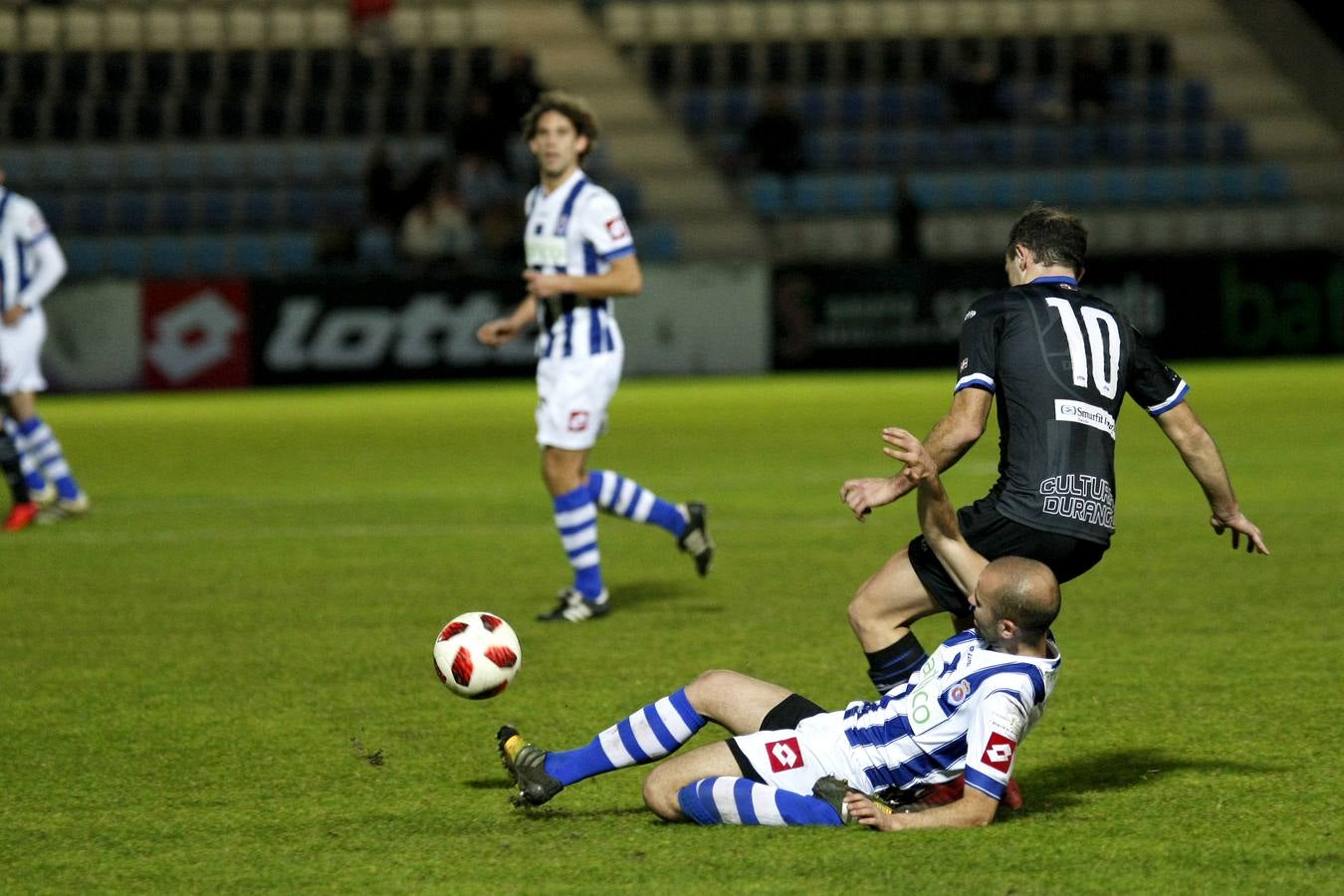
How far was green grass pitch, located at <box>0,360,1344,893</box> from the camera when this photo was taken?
14.2 feet

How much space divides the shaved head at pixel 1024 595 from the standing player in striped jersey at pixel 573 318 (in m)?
3.68

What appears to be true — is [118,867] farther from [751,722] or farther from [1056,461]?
[1056,461]

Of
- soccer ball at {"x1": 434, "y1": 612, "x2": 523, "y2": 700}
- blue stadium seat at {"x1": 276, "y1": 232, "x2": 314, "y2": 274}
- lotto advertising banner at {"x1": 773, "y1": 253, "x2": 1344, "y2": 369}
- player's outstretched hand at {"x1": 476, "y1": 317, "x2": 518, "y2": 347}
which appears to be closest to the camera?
soccer ball at {"x1": 434, "y1": 612, "x2": 523, "y2": 700}

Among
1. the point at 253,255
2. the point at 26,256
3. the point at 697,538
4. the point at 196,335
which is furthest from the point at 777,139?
the point at 697,538

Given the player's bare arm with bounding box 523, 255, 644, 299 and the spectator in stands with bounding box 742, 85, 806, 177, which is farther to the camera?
the spectator in stands with bounding box 742, 85, 806, 177

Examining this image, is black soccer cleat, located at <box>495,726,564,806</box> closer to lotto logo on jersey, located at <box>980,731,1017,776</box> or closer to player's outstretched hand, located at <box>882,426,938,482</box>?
lotto logo on jersey, located at <box>980,731,1017,776</box>

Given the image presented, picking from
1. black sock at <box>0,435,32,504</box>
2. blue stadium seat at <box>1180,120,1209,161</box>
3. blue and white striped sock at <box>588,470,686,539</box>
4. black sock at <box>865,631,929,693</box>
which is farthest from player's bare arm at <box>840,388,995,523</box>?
blue stadium seat at <box>1180,120,1209,161</box>

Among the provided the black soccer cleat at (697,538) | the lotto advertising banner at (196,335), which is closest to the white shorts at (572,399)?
the black soccer cleat at (697,538)

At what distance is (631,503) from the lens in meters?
8.38

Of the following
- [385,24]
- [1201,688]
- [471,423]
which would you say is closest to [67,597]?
[1201,688]

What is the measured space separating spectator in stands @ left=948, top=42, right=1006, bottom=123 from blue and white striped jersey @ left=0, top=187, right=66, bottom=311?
53.7ft

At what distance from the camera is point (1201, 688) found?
626cm

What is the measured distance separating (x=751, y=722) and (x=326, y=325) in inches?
682

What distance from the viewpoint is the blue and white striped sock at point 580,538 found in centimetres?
787
